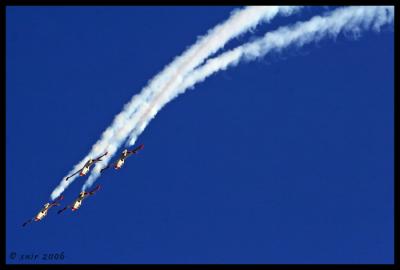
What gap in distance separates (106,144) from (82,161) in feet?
13.0

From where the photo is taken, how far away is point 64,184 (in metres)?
71.1
